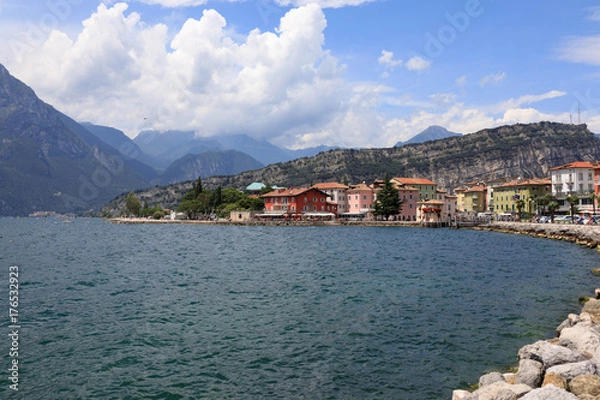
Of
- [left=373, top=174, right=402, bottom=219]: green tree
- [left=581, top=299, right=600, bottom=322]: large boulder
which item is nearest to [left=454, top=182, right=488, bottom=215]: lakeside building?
[left=373, top=174, right=402, bottom=219]: green tree

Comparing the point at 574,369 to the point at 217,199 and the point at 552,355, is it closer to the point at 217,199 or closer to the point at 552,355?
the point at 552,355

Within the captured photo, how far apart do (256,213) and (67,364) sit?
11663 cm

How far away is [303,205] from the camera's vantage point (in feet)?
396

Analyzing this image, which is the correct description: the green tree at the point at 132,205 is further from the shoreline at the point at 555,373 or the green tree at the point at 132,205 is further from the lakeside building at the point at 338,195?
the shoreline at the point at 555,373

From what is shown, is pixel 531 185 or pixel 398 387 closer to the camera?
pixel 398 387

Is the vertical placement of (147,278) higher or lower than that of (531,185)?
lower

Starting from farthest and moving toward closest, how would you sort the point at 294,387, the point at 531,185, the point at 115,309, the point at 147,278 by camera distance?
the point at 531,185 → the point at 147,278 → the point at 115,309 → the point at 294,387

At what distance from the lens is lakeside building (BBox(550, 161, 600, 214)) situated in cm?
9162

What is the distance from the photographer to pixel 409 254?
147ft

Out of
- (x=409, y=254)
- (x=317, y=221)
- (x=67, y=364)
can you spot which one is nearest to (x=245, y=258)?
(x=409, y=254)

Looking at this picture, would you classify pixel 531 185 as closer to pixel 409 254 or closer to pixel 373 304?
pixel 409 254

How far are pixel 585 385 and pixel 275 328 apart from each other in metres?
10.9

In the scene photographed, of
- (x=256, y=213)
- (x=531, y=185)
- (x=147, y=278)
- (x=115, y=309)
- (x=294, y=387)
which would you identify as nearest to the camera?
(x=294, y=387)

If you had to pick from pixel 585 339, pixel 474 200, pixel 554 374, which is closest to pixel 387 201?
pixel 474 200
